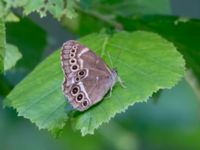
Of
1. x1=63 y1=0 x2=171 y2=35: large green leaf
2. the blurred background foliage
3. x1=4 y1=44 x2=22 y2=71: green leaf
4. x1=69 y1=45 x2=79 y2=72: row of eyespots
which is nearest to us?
x1=69 y1=45 x2=79 y2=72: row of eyespots

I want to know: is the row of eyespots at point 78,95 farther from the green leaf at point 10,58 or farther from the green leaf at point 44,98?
the green leaf at point 10,58

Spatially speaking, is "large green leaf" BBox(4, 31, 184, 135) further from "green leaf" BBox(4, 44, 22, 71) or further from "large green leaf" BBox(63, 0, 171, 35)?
"large green leaf" BBox(63, 0, 171, 35)

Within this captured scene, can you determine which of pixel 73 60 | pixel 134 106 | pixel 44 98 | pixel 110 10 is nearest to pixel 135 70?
pixel 73 60

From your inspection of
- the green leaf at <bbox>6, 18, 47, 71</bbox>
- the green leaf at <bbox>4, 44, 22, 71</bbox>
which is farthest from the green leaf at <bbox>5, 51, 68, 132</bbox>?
the green leaf at <bbox>6, 18, 47, 71</bbox>

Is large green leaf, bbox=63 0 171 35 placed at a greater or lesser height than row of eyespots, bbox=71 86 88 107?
lesser

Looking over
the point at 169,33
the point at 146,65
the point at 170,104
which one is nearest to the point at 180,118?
the point at 170,104

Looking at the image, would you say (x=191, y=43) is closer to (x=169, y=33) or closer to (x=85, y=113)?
(x=169, y=33)

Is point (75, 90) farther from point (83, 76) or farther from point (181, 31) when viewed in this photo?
point (181, 31)
